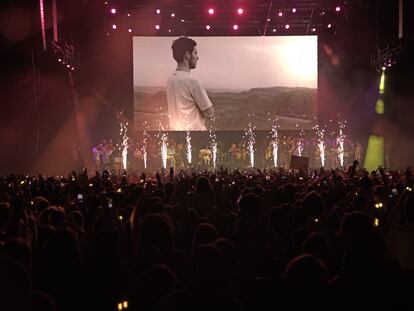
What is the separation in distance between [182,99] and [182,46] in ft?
10.4

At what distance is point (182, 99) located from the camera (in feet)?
108

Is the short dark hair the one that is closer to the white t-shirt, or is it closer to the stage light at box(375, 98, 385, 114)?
the white t-shirt

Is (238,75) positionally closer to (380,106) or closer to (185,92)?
(185,92)

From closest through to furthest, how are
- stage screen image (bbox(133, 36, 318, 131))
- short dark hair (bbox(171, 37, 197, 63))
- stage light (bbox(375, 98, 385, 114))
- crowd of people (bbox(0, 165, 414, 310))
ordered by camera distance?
crowd of people (bbox(0, 165, 414, 310)) < stage light (bbox(375, 98, 385, 114)) < short dark hair (bbox(171, 37, 197, 63)) < stage screen image (bbox(133, 36, 318, 131))

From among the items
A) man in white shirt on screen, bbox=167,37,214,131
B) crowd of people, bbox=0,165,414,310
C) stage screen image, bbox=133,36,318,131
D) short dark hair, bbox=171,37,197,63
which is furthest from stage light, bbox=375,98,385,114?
crowd of people, bbox=0,165,414,310

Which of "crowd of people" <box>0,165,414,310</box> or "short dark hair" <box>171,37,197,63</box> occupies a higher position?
"short dark hair" <box>171,37,197,63</box>

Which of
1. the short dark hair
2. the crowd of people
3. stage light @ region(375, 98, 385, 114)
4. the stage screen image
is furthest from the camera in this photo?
the stage screen image

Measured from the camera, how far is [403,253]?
585 cm

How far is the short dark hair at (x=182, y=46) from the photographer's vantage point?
3253 centimetres

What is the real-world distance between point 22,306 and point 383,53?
23.8m

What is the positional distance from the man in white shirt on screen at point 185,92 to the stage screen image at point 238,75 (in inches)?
11.9

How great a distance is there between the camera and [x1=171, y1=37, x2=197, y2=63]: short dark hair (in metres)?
32.5

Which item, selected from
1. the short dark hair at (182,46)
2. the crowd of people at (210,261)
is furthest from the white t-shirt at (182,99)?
the crowd of people at (210,261)

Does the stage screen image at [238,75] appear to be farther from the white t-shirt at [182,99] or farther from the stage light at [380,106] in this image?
→ the stage light at [380,106]
